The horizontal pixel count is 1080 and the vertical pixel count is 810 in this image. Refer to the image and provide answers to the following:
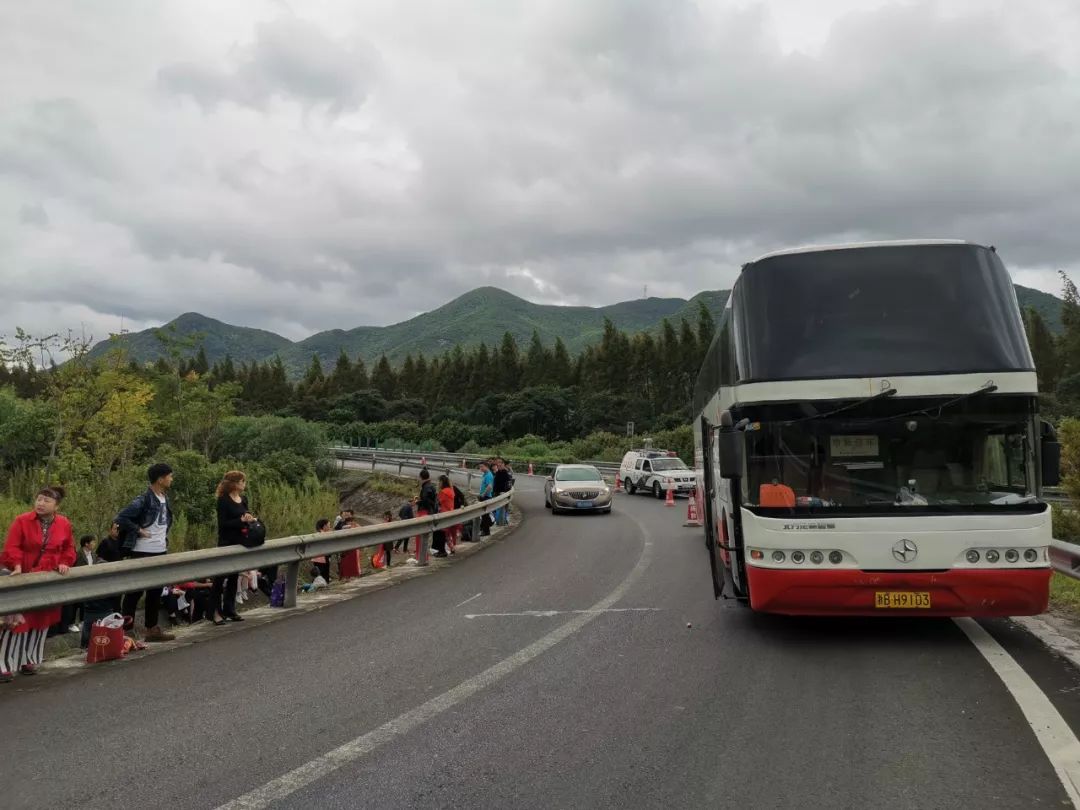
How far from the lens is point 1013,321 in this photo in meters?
7.32

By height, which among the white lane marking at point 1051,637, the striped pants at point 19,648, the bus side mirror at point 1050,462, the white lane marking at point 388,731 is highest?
the bus side mirror at point 1050,462

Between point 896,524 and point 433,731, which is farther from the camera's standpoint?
point 896,524

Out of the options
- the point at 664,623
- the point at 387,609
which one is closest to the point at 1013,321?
the point at 664,623

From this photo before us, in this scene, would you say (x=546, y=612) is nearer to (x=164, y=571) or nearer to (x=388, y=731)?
(x=164, y=571)

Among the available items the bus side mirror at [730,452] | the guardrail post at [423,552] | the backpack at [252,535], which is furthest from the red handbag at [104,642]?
the guardrail post at [423,552]

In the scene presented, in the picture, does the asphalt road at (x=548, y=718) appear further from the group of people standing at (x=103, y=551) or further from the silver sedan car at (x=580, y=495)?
the silver sedan car at (x=580, y=495)

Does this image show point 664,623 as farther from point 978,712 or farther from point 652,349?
point 652,349

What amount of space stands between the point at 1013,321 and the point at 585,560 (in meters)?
8.07

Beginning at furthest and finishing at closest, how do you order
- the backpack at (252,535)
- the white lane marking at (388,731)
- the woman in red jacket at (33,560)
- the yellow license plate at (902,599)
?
the backpack at (252,535)
the yellow license plate at (902,599)
the woman in red jacket at (33,560)
the white lane marking at (388,731)

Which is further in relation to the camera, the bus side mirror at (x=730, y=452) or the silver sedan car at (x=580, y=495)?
the silver sedan car at (x=580, y=495)

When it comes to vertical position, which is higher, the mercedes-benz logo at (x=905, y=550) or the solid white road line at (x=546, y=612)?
the mercedes-benz logo at (x=905, y=550)

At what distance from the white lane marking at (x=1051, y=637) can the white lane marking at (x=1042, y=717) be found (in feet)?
1.44

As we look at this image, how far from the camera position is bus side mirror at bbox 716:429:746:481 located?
23.6 feet

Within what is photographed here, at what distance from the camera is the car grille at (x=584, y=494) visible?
2534cm
